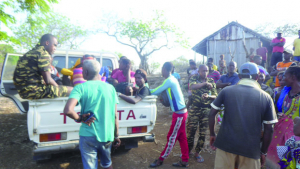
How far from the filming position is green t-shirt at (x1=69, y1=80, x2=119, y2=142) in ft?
6.94

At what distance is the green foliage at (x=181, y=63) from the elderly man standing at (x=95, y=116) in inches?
668

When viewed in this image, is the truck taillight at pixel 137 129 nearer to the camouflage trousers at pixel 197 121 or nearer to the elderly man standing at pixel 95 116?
the camouflage trousers at pixel 197 121

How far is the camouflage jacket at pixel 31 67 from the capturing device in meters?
3.00

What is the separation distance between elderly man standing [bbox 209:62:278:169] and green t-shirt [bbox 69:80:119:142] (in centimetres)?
128

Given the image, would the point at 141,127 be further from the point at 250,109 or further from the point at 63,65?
the point at 63,65

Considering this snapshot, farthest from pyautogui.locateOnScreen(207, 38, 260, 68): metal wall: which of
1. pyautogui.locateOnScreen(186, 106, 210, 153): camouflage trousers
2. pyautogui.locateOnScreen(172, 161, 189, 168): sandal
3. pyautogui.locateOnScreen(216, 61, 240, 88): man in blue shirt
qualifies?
pyautogui.locateOnScreen(172, 161, 189, 168): sandal

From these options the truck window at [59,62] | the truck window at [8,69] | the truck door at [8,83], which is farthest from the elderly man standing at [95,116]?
the truck window at [8,69]

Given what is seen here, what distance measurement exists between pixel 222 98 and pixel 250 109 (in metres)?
0.30

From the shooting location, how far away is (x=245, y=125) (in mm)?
2057

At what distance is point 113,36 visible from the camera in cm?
2495

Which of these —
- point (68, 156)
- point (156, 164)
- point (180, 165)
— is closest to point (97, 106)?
point (156, 164)

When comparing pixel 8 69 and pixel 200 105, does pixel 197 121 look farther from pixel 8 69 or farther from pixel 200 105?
pixel 8 69

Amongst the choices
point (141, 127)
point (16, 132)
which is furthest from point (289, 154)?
point (16, 132)

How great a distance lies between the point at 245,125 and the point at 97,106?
1.59 m
